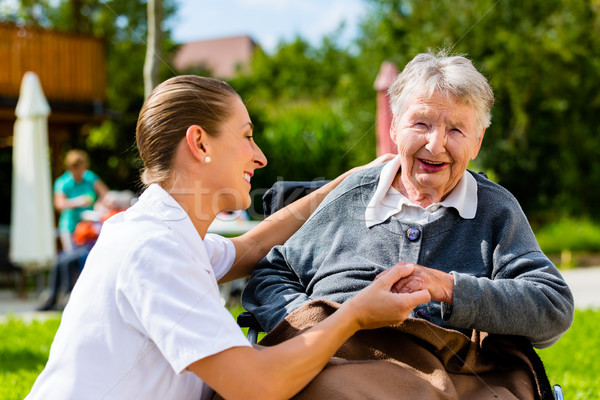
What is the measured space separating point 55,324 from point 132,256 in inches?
186

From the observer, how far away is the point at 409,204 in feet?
7.88

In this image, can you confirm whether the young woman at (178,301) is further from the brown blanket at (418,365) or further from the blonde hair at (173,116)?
the brown blanket at (418,365)

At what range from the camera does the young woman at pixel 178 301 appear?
163 cm

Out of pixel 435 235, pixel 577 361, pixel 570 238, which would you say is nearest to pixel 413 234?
pixel 435 235

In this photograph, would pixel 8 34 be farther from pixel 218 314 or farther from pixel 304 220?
pixel 218 314

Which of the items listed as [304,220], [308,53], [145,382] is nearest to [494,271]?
[304,220]

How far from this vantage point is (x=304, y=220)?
2678 millimetres

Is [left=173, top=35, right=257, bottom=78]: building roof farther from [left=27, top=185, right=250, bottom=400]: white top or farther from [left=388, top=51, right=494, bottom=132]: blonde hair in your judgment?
[left=27, top=185, right=250, bottom=400]: white top

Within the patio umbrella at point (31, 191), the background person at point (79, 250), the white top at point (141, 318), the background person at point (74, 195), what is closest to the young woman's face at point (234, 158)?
the white top at point (141, 318)

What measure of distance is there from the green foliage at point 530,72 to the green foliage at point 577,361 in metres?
7.68

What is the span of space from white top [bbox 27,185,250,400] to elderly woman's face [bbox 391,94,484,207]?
3.11 ft

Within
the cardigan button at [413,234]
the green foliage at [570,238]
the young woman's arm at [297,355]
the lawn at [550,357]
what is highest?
the cardigan button at [413,234]

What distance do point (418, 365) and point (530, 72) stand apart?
11823 millimetres

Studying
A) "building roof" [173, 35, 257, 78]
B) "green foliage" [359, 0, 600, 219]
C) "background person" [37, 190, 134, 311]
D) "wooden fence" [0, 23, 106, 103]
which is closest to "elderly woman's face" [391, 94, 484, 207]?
"background person" [37, 190, 134, 311]
